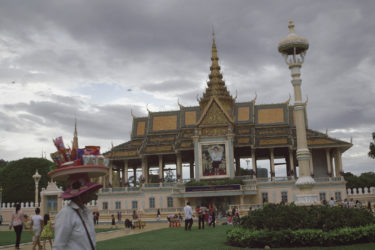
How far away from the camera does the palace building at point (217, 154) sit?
43656 millimetres

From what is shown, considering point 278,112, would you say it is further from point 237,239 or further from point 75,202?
point 75,202

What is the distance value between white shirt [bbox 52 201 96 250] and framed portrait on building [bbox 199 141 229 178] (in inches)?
1627

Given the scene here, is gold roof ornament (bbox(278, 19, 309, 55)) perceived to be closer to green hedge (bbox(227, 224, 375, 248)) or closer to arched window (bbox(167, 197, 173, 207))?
green hedge (bbox(227, 224, 375, 248))

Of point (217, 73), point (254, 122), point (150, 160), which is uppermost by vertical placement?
point (217, 73)

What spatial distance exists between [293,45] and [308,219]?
1159 cm

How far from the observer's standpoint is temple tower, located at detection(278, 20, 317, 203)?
20.3 metres

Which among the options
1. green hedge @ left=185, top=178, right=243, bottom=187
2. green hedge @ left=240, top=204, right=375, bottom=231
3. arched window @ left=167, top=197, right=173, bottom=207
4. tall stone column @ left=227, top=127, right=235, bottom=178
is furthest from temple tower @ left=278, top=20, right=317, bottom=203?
arched window @ left=167, top=197, right=173, bottom=207

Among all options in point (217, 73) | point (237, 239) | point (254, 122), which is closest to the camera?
point (237, 239)

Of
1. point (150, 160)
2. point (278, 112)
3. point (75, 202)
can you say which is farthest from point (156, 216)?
point (75, 202)

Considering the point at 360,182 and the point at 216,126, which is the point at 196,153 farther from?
the point at 360,182

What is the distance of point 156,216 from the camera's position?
130 ft

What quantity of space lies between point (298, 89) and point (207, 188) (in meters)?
22.9

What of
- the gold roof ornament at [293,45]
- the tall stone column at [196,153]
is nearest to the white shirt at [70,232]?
the gold roof ornament at [293,45]

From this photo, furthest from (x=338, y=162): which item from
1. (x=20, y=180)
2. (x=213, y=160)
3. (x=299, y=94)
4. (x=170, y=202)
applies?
(x=20, y=180)
